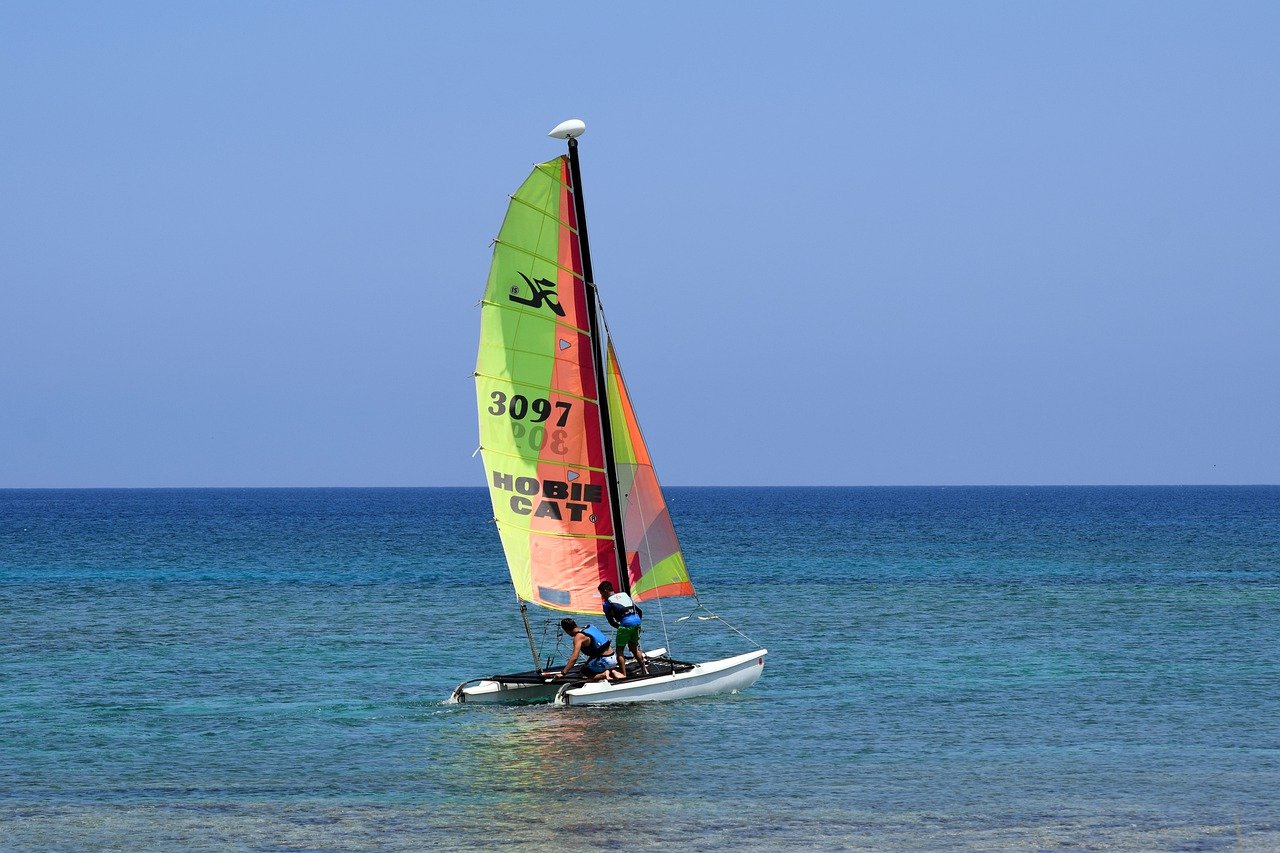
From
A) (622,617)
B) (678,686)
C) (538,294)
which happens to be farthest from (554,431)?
(678,686)

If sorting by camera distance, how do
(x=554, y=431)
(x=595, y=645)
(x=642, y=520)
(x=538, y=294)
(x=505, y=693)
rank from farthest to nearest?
(x=642, y=520), (x=505, y=693), (x=595, y=645), (x=554, y=431), (x=538, y=294)

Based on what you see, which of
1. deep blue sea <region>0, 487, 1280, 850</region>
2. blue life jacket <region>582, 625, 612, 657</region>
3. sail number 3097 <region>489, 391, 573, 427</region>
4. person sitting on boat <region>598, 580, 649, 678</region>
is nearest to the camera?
deep blue sea <region>0, 487, 1280, 850</region>

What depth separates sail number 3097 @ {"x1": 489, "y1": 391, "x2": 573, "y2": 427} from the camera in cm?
2722

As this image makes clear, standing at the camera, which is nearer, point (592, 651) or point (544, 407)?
point (544, 407)

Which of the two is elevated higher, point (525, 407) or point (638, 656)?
point (525, 407)

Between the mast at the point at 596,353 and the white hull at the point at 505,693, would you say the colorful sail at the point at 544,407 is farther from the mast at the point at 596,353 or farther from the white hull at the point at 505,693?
the white hull at the point at 505,693

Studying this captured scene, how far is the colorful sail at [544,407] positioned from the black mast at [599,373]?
107mm

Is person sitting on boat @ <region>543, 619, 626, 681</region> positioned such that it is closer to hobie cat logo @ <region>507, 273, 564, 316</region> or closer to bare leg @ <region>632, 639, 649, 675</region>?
bare leg @ <region>632, 639, 649, 675</region>

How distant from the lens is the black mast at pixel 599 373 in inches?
1074

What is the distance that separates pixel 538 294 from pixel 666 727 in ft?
25.1

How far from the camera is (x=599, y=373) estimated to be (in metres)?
27.5

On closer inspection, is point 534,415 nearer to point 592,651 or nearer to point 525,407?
point 525,407

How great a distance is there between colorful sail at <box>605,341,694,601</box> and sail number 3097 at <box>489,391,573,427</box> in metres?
0.89

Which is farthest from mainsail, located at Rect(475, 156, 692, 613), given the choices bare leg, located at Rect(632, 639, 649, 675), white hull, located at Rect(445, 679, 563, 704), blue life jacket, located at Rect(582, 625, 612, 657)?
white hull, located at Rect(445, 679, 563, 704)
